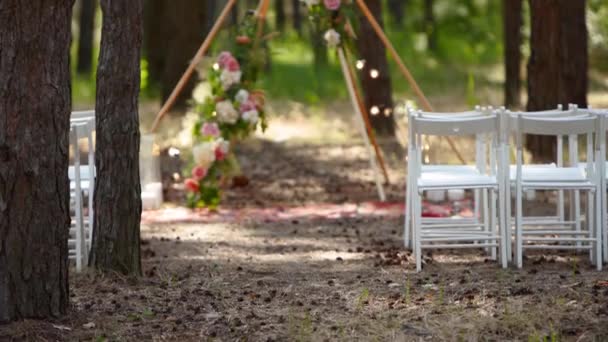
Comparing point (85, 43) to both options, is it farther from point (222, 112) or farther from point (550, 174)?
point (550, 174)

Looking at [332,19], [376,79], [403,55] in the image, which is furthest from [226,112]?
[403,55]

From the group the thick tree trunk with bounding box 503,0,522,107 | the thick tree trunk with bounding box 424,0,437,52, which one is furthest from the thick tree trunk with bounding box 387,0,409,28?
the thick tree trunk with bounding box 503,0,522,107

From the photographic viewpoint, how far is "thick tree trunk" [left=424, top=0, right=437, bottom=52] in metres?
32.8

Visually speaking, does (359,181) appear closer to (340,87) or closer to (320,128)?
(320,128)

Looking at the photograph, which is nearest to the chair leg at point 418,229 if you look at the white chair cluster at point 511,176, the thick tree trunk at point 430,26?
the white chair cluster at point 511,176

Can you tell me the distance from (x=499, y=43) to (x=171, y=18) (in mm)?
15893

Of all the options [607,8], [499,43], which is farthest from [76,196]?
[499,43]

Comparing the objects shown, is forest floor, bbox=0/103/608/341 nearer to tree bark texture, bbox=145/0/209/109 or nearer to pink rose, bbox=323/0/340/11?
pink rose, bbox=323/0/340/11

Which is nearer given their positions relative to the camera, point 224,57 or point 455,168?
point 455,168

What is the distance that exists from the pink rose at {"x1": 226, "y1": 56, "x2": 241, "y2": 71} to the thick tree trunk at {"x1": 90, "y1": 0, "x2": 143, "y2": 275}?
13.4ft

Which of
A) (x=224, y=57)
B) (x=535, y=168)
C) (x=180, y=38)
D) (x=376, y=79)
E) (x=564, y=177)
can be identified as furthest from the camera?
(x=180, y=38)

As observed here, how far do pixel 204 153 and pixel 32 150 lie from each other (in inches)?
226

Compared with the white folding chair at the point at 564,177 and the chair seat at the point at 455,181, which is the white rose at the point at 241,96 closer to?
the chair seat at the point at 455,181

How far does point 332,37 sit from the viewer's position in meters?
12.5
